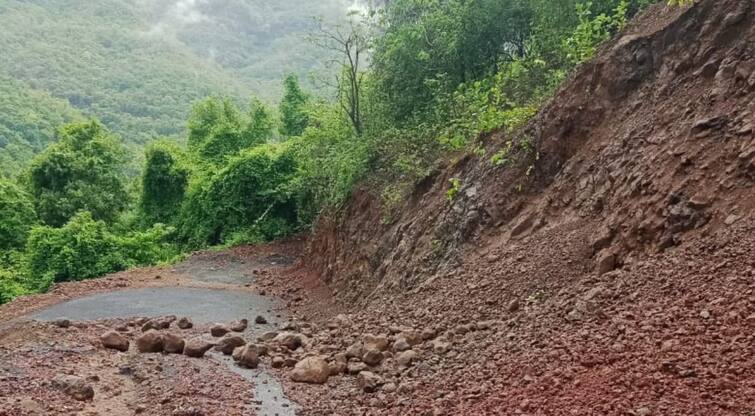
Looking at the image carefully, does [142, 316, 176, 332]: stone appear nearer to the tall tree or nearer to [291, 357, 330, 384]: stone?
[291, 357, 330, 384]: stone

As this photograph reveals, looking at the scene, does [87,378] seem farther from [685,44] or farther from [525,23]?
[525,23]

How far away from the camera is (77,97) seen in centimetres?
8788

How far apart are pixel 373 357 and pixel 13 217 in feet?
83.0

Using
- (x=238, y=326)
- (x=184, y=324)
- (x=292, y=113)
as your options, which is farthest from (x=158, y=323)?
(x=292, y=113)

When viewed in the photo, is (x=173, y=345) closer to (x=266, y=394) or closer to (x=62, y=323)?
(x=266, y=394)

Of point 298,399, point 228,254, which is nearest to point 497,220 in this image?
point 298,399

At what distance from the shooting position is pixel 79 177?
31.4 meters

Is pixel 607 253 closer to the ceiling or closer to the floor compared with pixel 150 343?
closer to the ceiling

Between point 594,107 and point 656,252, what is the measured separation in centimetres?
415

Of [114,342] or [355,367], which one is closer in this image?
[355,367]

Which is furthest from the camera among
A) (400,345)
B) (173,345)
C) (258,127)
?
(258,127)

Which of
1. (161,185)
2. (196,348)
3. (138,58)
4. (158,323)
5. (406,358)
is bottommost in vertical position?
(158,323)

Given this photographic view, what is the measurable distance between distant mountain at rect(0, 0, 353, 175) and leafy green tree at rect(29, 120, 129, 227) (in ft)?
79.2

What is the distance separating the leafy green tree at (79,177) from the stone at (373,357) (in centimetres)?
2571
